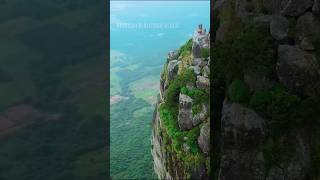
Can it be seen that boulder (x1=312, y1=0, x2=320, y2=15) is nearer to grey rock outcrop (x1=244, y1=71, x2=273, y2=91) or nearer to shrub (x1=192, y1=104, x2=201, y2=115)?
grey rock outcrop (x1=244, y1=71, x2=273, y2=91)

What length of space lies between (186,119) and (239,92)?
4.88 meters

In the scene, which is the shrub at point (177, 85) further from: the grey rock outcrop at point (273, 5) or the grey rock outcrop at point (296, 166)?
the grey rock outcrop at point (296, 166)

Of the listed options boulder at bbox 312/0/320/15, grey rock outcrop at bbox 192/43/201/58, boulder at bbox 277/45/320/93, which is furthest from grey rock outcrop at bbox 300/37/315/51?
grey rock outcrop at bbox 192/43/201/58

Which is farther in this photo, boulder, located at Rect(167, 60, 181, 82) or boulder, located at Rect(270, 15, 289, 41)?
boulder, located at Rect(167, 60, 181, 82)

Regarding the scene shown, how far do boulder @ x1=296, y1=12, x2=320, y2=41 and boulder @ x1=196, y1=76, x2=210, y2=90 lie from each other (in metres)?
5.80

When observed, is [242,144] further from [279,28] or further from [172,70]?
[172,70]

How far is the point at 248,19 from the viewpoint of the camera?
38.3 feet

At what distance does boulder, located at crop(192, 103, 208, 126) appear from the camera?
50.2 feet

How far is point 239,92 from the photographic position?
11.2 metres

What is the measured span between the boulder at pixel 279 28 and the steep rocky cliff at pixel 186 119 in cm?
398

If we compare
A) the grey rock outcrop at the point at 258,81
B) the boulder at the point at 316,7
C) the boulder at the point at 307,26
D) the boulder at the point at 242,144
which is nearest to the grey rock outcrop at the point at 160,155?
the boulder at the point at 242,144
